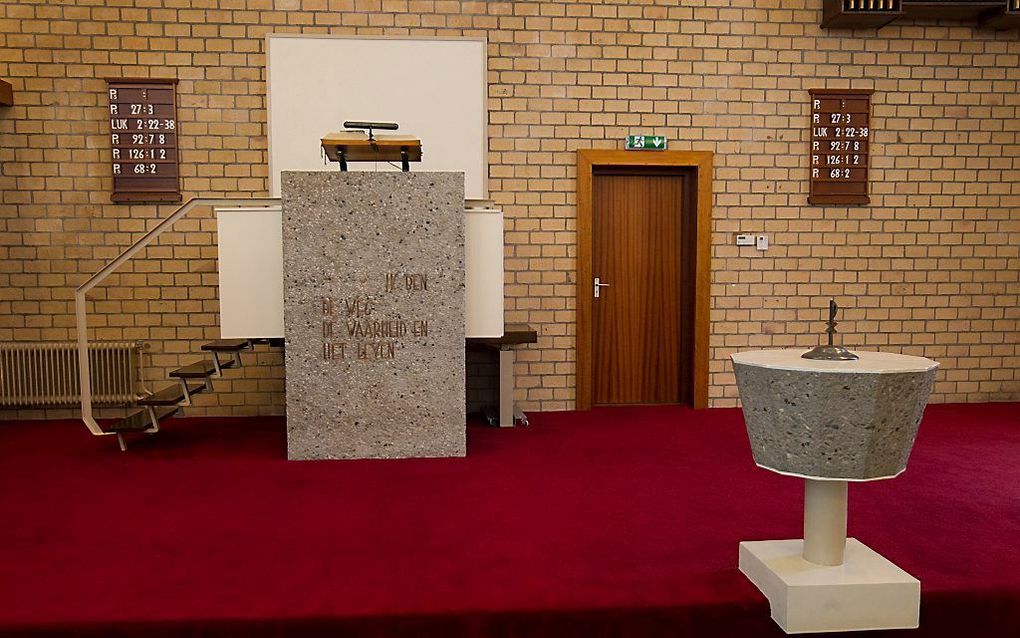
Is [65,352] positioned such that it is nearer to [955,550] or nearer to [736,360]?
[736,360]

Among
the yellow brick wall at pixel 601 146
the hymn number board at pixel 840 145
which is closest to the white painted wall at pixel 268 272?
the yellow brick wall at pixel 601 146

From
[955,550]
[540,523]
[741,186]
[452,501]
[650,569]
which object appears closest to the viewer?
[650,569]

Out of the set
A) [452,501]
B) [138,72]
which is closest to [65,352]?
[138,72]

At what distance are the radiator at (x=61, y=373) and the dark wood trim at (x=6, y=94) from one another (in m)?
1.79

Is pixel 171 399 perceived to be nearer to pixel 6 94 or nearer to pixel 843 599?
pixel 6 94

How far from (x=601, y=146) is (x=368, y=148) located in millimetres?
2143

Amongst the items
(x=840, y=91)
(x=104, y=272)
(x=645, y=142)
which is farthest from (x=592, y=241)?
(x=104, y=272)

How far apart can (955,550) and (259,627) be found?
2.80m

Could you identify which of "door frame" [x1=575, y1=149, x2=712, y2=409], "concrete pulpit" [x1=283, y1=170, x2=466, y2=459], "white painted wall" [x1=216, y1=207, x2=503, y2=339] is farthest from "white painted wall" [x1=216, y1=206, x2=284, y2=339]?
"door frame" [x1=575, y1=149, x2=712, y2=409]

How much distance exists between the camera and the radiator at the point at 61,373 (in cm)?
566

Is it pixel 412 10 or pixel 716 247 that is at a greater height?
pixel 412 10

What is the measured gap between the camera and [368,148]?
4594 millimetres

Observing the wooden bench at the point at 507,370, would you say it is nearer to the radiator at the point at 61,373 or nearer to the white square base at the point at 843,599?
the radiator at the point at 61,373

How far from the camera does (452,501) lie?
12.5 ft
